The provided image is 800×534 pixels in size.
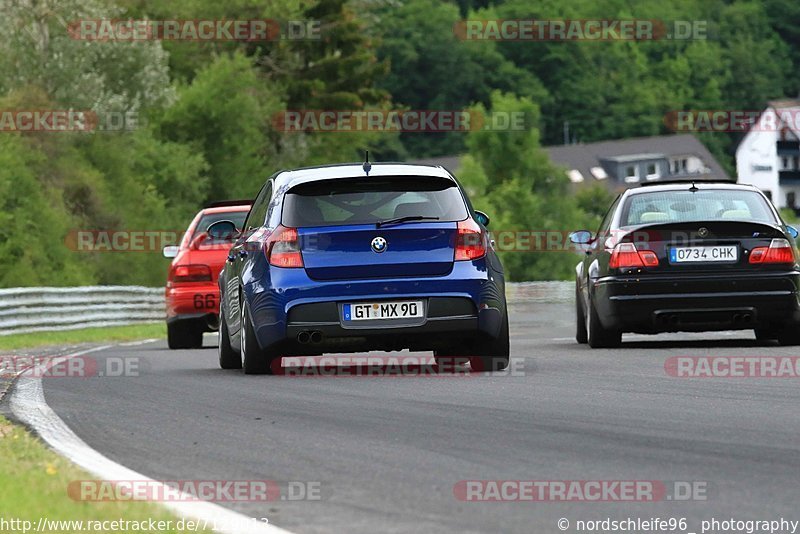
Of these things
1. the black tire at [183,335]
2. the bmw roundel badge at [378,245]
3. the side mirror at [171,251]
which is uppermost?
the bmw roundel badge at [378,245]

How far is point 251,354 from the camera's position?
13.6 metres

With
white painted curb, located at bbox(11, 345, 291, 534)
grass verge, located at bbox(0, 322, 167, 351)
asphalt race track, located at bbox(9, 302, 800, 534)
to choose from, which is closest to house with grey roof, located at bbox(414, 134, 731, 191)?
grass verge, located at bbox(0, 322, 167, 351)

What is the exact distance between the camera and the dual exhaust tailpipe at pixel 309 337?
13.1 metres

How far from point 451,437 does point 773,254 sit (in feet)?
25.9

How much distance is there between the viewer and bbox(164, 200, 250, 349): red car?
2078cm

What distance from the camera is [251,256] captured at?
13.8 m

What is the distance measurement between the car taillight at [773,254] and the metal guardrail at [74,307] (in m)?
15.8
